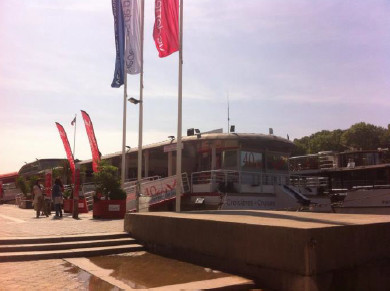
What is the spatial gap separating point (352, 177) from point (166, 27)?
73.1ft

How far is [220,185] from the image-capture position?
61.2 ft

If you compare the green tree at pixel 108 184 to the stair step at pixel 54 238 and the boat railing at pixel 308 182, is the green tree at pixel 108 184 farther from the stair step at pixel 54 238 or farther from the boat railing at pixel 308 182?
the boat railing at pixel 308 182

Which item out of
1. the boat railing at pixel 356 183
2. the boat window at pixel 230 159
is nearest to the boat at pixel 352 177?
the boat railing at pixel 356 183

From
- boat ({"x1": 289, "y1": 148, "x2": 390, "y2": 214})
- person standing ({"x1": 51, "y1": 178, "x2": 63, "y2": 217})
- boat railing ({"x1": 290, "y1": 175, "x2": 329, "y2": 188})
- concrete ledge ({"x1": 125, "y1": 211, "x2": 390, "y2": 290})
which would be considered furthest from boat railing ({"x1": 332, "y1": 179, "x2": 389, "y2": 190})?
concrete ledge ({"x1": 125, "y1": 211, "x2": 390, "y2": 290})

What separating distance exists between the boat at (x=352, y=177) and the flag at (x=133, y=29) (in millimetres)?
12893

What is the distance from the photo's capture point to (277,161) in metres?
23.0

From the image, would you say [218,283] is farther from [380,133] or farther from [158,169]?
[380,133]

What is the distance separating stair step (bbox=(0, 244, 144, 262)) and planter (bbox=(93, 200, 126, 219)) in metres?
7.69

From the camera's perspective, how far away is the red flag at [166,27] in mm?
13945

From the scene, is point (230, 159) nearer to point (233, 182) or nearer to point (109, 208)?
point (233, 182)

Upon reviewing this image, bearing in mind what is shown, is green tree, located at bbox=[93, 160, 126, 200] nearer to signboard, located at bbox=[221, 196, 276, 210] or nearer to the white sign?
the white sign

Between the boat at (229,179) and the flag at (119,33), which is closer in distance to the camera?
the flag at (119,33)

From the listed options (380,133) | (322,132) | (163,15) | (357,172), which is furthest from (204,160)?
(322,132)

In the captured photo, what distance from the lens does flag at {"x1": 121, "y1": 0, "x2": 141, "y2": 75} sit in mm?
17531
